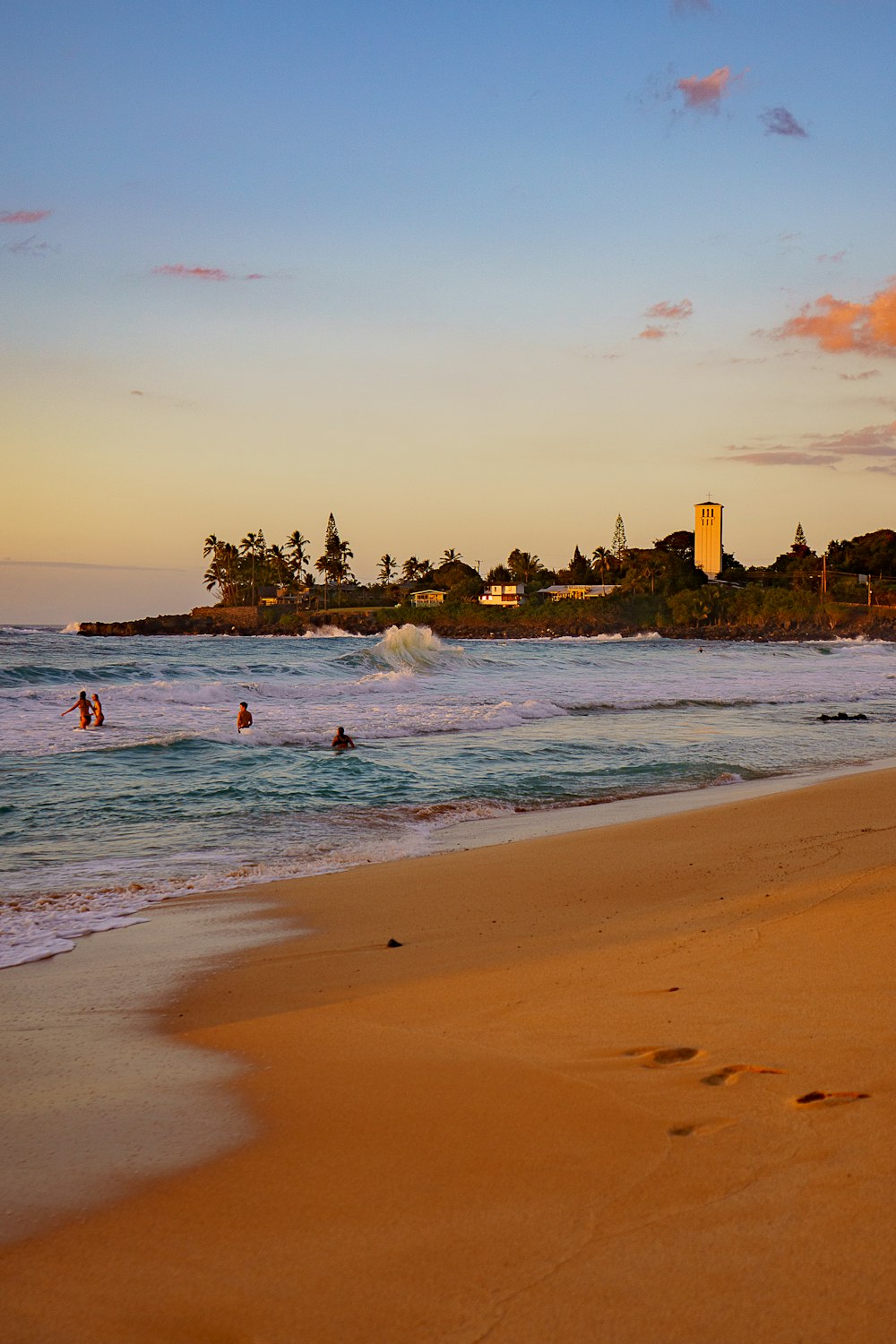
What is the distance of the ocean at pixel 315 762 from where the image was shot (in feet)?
32.4

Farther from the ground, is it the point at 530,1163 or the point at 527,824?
the point at 530,1163

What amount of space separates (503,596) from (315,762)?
136 meters

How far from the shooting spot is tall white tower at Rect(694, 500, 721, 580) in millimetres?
149875

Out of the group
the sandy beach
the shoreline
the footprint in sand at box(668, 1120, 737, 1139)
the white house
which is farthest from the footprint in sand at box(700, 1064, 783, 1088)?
the white house

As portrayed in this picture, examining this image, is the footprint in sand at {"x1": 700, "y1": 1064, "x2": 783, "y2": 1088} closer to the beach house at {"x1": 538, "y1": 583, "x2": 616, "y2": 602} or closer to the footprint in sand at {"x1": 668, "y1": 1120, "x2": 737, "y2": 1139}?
the footprint in sand at {"x1": 668, "y1": 1120, "x2": 737, "y2": 1139}

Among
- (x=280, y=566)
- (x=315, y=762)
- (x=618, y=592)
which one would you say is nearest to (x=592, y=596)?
(x=618, y=592)

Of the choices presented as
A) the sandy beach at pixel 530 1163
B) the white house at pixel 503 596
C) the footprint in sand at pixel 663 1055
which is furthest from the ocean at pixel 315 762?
the white house at pixel 503 596

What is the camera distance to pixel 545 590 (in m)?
160

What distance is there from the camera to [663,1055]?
3936 mm

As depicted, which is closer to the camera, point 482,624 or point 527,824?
point 527,824

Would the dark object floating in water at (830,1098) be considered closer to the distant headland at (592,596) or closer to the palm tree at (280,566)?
the distant headland at (592,596)

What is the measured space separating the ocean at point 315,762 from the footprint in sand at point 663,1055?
4.35m

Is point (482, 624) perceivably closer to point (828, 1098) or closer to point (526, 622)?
point (526, 622)

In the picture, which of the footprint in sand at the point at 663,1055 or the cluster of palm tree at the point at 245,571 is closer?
the footprint in sand at the point at 663,1055
